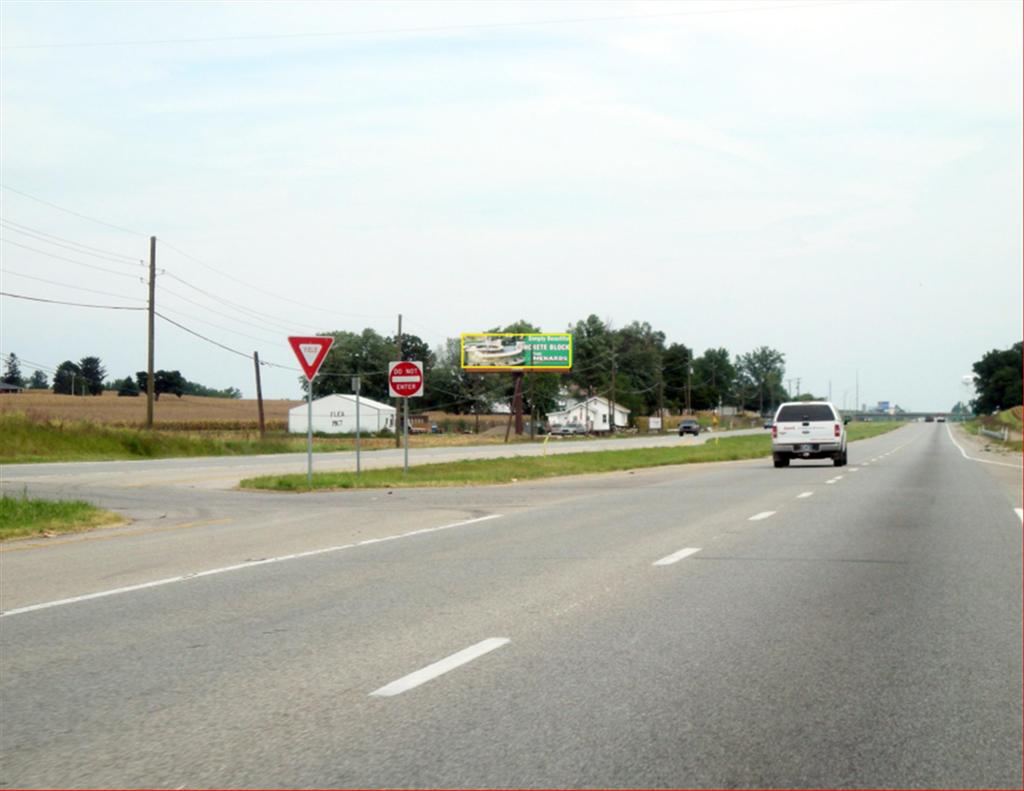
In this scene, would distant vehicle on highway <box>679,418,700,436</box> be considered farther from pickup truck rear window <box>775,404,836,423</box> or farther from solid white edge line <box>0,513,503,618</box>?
solid white edge line <box>0,513,503,618</box>

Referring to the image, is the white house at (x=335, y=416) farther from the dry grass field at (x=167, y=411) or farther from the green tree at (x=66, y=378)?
the green tree at (x=66, y=378)

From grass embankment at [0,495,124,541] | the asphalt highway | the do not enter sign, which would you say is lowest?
the asphalt highway

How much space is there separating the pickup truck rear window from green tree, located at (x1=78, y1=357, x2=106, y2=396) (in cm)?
11442

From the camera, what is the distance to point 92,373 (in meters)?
148

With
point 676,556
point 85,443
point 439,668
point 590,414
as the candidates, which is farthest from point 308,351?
point 590,414

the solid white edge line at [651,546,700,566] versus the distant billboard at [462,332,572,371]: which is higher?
the distant billboard at [462,332,572,371]

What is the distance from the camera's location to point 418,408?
171375 millimetres

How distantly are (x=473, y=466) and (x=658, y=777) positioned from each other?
3452cm

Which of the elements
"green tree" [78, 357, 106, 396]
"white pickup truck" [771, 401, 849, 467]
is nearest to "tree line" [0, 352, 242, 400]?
"green tree" [78, 357, 106, 396]

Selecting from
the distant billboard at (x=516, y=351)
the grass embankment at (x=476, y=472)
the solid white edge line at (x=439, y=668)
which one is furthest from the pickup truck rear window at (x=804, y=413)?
the distant billboard at (x=516, y=351)

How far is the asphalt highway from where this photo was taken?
19.2ft

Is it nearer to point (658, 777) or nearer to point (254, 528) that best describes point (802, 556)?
point (254, 528)

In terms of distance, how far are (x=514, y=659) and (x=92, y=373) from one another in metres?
148

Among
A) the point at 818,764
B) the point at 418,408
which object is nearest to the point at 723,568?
the point at 818,764
